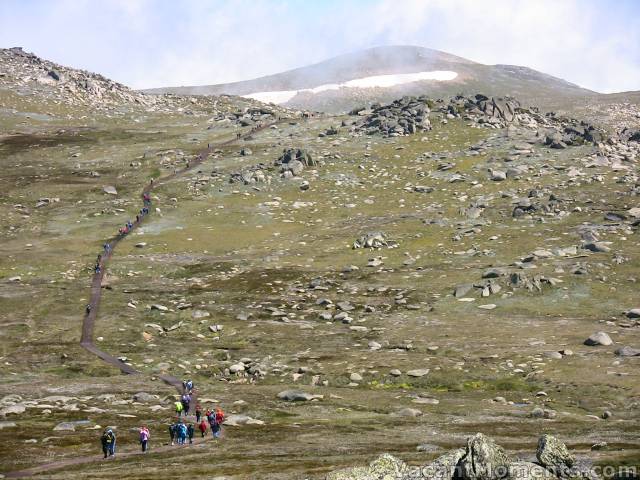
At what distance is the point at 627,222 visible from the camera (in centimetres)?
8938

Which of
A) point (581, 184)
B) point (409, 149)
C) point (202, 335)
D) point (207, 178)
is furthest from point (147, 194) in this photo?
point (581, 184)

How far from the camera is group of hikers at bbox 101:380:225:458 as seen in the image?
40.0 meters

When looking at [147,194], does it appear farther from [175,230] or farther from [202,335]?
[202,335]

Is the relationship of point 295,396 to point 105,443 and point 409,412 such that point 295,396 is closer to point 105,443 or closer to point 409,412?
point 409,412

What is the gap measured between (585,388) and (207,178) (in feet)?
284

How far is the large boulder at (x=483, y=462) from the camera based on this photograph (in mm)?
26844

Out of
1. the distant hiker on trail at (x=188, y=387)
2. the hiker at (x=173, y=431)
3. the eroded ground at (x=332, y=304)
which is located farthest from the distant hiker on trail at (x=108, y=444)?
the distant hiker on trail at (x=188, y=387)

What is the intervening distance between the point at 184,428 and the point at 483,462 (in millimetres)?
21207

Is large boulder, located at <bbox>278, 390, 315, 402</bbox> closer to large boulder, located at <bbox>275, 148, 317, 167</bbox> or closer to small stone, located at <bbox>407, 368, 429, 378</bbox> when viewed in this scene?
small stone, located at <bbox>407, 368, 429, 378</bbox>

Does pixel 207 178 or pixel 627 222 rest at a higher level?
pixel 207 178

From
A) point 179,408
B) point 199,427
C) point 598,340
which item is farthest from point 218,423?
point 598,340

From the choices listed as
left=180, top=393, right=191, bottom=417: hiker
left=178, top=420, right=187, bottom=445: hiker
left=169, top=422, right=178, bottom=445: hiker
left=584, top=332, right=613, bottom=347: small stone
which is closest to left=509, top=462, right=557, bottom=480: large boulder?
left=178, top=420, right=187, bottom=445: hiker

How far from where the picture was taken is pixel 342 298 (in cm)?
7562

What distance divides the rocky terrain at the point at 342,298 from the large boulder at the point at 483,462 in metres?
0.11
